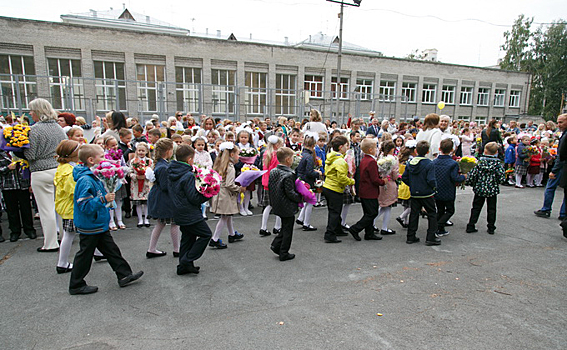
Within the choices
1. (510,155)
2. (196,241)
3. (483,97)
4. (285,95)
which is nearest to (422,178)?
(196,241)

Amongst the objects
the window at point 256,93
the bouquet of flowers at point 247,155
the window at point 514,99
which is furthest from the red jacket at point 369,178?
the window at point 514,99

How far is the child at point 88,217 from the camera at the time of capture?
3.87 m

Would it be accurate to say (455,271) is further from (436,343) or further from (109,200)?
(109,200)

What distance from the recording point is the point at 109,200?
4.05 m

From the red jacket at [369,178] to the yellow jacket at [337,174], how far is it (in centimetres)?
34

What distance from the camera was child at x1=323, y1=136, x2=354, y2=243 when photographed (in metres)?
5.77

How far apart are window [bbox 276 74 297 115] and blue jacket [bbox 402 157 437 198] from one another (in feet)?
48.1

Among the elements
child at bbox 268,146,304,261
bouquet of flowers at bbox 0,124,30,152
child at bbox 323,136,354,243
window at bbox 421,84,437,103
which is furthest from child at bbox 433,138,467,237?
window at bbox 421,84,437,103

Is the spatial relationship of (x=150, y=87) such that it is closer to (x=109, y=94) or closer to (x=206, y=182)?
(x=109, y=94)

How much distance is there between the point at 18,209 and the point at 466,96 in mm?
46241

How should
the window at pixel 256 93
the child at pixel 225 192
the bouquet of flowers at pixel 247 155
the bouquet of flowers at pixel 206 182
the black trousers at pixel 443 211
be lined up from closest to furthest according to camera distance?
the bouquet of flowers at pixel 206 182
the child at pixel 225 192
the black trousers at pixel 443 211
the bouquet of flowers at pixel 247 155
the window at pixel 256 93

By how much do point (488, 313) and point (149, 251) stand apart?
14.8 ft

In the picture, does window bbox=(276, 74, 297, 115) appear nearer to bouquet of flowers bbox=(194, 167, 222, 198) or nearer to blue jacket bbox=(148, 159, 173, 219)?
blue jacket bbox=(148, 159, 173, 219)

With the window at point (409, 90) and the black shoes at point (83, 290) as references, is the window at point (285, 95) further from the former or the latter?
the black shoes at point (83, 290)
